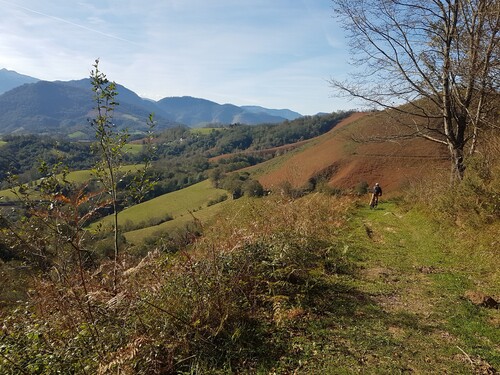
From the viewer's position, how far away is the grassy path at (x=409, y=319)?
3846 millimetres

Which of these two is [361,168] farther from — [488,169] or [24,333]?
[24,333]

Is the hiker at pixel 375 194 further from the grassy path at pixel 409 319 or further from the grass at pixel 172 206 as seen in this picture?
the grass at pixel 172 206

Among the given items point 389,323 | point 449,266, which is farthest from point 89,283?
point 449,266

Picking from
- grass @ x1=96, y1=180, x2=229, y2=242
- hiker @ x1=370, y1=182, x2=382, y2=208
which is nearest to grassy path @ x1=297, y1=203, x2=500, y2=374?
hiker @ x1=370, y1=182, x2=382, y2=208

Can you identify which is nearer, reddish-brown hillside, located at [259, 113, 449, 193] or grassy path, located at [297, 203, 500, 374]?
grassy path, located at [297, 203, 500, 374]

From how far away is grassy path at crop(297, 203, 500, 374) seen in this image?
12.6 ft

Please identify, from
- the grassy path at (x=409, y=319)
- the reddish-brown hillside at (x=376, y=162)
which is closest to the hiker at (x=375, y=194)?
the grassy path at (x=409, y=319)

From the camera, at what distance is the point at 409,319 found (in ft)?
16.0

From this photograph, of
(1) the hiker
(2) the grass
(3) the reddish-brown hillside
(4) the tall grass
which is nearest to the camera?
(4) the tall grass

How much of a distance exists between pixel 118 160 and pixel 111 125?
788mm

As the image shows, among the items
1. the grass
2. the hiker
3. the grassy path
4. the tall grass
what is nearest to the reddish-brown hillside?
the hiker

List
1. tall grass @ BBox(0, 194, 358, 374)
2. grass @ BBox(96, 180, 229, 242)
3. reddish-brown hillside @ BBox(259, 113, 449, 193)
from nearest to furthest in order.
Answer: tall grass @ BBox(0, 194, 358, 374) < reddish-brown hillside @ BBox(259, 113, 449, 193) < grass @ BBox(96, 180, 229, 242)

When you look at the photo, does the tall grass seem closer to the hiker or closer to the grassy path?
the grassy path

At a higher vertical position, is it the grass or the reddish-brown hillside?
the reddish-brown hillside
